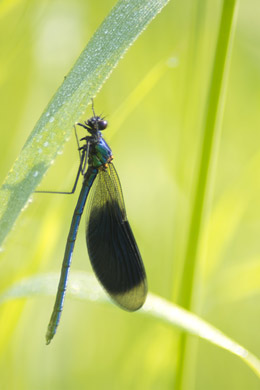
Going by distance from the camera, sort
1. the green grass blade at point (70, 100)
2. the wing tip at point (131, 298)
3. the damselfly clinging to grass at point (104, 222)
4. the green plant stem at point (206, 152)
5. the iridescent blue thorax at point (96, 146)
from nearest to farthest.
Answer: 1. the green grass blade at point (70, 100)
2. the green plant stem at point (206, 152)
3. the wing tip at point (131, 298)
4. the damselfly clinging to grass at point (104, 222)
5. the iridescent blue thorax at point (96, 146)

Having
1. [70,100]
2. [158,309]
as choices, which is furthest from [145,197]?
[70,100]

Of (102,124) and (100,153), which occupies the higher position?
(102,124)

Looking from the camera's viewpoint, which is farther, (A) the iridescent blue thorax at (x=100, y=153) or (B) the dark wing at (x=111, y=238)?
(A) the iridescent blue thorax at (x=100, y=153)

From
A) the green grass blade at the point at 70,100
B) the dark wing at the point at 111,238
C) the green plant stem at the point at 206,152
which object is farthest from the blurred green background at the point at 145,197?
the green grass blade at the point at 70,100

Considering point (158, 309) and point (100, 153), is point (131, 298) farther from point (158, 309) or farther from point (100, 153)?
point (100, 153)

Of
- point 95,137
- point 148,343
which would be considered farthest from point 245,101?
point 148,343

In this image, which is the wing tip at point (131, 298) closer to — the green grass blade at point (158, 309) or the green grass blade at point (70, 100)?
the green grass blade at point (158, 309)

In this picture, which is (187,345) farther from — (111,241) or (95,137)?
(95,137)
